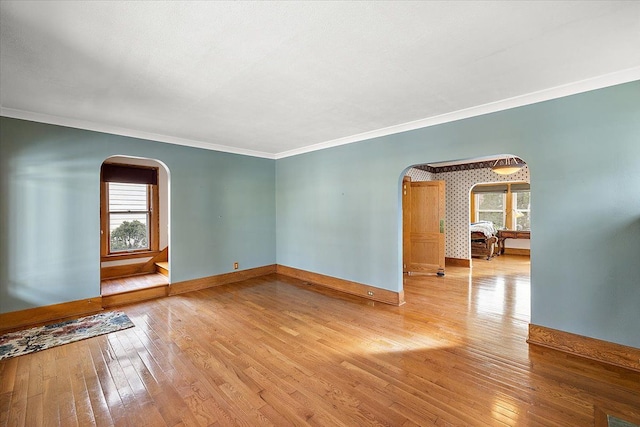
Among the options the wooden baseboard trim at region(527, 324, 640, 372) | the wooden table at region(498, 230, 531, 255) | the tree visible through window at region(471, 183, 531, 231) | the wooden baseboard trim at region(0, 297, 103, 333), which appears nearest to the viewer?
the wooden baseboard trim at region(527, 324, 640, 372)

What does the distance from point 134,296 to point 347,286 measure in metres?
3.44

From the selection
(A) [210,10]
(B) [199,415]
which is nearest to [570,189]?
(A) [210,10]

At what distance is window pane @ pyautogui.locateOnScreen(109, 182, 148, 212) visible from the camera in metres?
5.38

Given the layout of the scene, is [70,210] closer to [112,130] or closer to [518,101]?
[112,130]

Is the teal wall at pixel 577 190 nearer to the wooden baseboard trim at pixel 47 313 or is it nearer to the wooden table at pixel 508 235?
the wooden baseboard trim at pixel 47 313

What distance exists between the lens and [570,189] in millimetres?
2756

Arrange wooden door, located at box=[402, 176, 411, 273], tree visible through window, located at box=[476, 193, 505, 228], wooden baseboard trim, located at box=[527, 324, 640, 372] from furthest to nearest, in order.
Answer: tree visible through window, located at box=[476, 193, 505, 228] < wooden door, located at box=[402, 176, 411, 273] < wooden baseboard trim, located at box=[527, 324, 640, 372]

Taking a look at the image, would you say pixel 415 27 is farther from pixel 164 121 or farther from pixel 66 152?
pixel 66 152

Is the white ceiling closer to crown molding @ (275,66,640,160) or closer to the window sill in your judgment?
crown molding @ (275,66,640,160)

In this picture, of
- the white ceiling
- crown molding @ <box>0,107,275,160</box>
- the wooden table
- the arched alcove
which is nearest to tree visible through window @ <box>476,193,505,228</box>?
the wooden table

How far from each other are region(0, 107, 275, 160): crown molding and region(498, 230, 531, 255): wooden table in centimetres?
774

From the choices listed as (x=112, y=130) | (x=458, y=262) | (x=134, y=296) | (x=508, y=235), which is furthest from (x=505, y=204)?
(x=112, y=130)

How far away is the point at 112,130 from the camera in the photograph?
408 centimetres

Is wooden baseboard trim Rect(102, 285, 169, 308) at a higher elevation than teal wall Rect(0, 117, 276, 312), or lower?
lower
